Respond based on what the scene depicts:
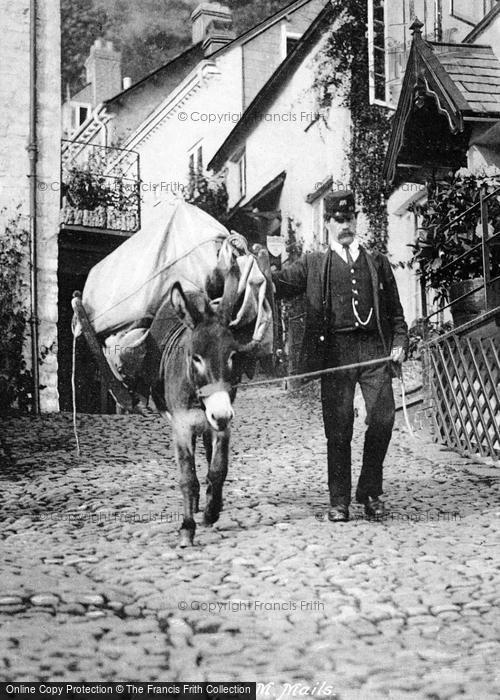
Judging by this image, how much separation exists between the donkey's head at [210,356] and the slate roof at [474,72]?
3.19 m

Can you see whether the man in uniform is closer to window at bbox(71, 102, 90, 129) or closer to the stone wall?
the stone wall

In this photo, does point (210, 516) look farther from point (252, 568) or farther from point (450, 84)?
point (450, 84)

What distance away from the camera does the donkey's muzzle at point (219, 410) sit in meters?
3.42

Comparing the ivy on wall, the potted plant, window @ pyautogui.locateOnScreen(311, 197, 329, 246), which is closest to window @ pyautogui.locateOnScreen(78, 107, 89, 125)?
window @ pyautogui.locateOnScreen(311, 197, 329, 246)

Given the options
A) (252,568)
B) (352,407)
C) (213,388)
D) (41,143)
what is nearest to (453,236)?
(352,407)

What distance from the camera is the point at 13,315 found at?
585 centimetres

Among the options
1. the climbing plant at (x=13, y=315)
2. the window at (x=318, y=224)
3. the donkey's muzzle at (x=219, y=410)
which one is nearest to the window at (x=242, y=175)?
the window at (x=318, y=224)

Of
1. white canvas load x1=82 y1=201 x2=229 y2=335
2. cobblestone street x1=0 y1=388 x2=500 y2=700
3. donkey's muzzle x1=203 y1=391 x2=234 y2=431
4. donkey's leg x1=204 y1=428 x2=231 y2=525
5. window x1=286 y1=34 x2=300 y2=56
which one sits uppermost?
window x1=286 y1=34 x2=300 y2=56

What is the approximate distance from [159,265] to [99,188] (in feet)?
6.32

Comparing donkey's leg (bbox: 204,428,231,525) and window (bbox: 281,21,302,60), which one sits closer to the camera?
donkey's leg (bbox: 204,428,231,525)

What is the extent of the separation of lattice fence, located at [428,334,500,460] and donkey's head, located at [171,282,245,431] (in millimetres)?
2507

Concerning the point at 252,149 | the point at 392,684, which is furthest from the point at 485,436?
the point at 392,684

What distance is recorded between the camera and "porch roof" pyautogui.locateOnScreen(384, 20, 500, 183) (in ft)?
19.6

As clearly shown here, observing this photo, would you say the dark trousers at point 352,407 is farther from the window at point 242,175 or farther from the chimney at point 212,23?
the window at point 242,175
